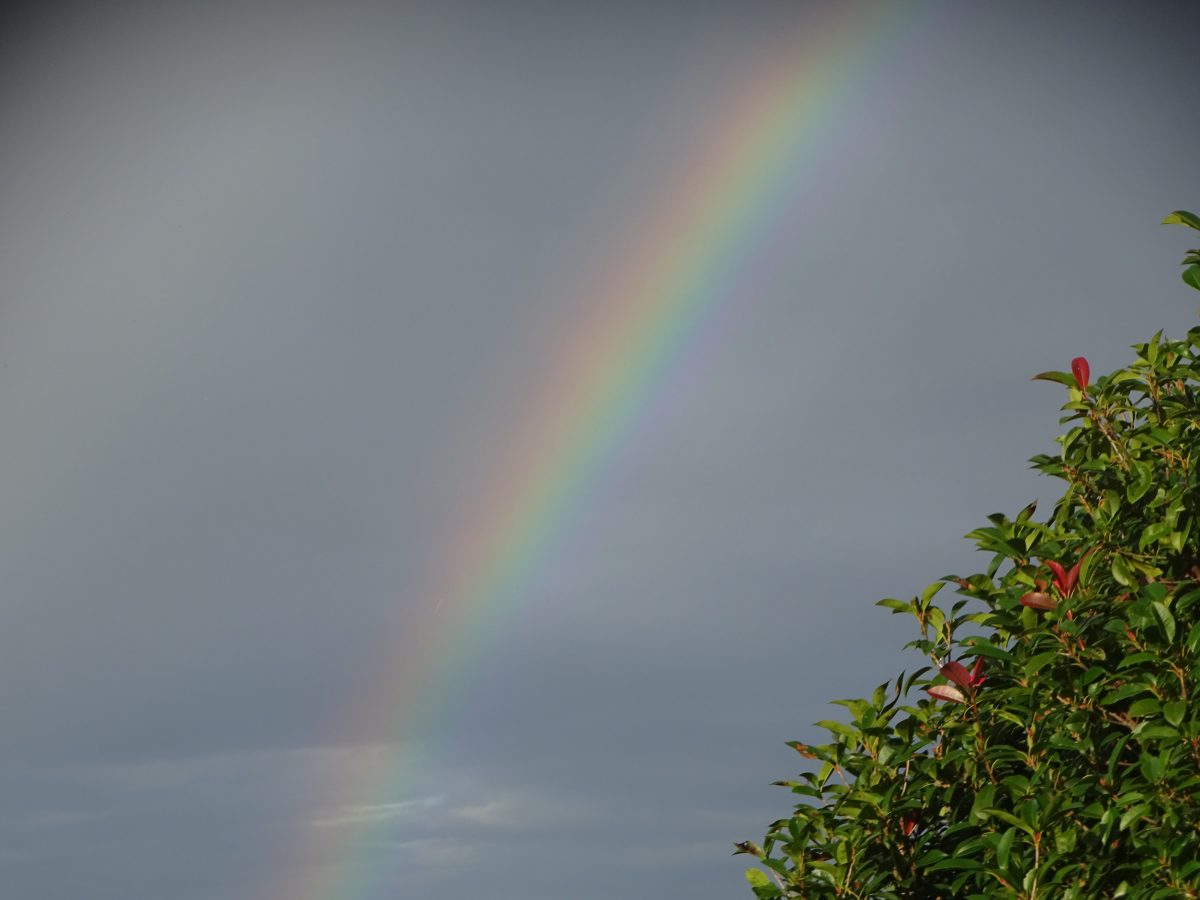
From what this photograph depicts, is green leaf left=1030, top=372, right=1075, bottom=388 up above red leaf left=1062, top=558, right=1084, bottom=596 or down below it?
above

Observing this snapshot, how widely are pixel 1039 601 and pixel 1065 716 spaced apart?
487 millimetres

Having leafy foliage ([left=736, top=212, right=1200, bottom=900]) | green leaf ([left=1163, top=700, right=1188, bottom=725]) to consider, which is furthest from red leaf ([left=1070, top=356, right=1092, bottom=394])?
green leaf ([left=1163, top=700, right=1188, bottom=725])

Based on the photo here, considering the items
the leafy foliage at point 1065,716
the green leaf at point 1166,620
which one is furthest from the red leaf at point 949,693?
the green leaf at point 1166,620

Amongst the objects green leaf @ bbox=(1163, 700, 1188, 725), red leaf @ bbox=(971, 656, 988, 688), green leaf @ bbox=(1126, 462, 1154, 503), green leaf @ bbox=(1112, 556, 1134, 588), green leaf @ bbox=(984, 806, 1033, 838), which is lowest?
green leaf @ bbox=(984, 806, 1033, 838)

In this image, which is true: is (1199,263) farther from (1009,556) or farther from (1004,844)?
(1004,844)

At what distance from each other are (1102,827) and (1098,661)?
72 centimetres

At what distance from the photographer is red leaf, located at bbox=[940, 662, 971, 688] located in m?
5.27

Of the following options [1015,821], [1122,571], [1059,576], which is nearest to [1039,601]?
[1059,576]

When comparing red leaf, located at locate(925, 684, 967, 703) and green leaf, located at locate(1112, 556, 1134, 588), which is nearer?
green leaf, located at locate(1112, 556, 1134, 588)

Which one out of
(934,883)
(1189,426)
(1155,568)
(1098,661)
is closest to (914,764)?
(934,883)

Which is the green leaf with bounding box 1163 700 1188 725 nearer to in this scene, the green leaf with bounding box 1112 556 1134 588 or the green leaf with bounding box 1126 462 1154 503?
the green leaf with bounding box 1112 556 1134 588

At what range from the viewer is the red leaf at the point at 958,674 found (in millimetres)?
5273

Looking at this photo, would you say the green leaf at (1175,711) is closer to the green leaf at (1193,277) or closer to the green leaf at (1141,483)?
the green leaf at (1141,483)

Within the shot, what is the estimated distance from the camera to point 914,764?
5.36 metres
